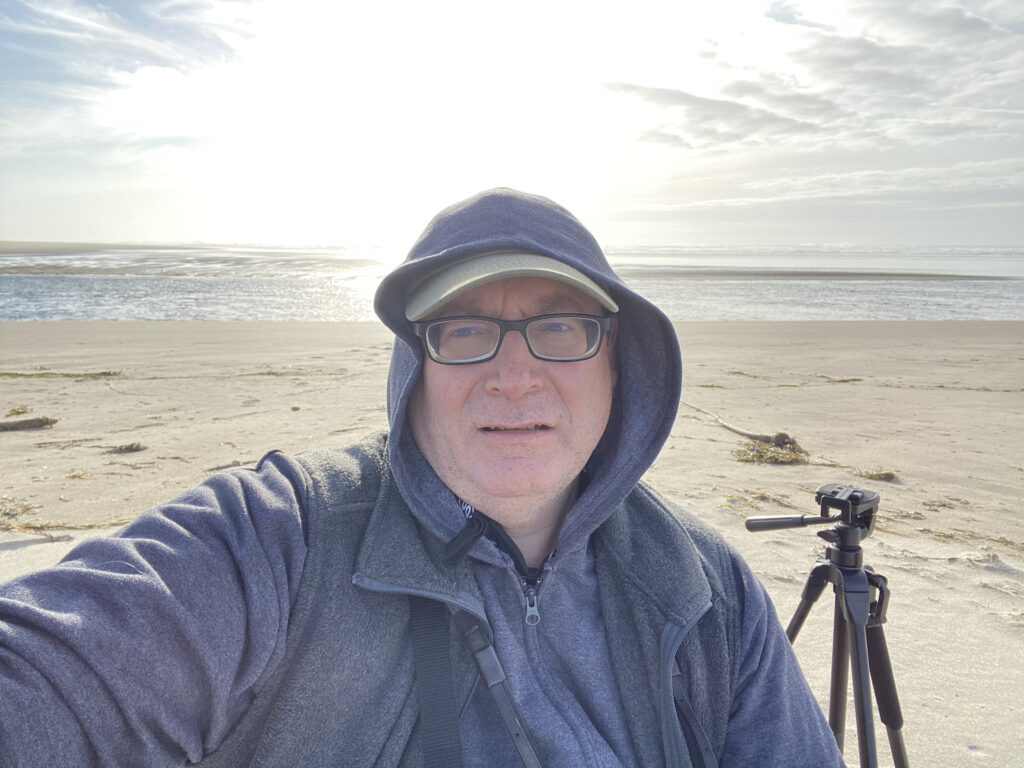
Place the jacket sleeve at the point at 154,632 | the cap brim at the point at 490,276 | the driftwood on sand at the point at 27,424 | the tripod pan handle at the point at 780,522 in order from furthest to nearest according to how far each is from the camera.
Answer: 1. the driftwood on sand at the point at 27,424
2. the tripod pan handle at the point at 780,522
3. the cap brim at the point at 490,276
4. the jacket sleeve at the point at 154,632

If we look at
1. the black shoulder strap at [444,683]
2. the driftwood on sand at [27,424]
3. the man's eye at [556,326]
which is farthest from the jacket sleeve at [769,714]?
A: the driftwood on sand at [27,424]

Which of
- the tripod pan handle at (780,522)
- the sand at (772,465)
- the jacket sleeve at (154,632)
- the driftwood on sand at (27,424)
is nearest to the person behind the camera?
the jacket sleeve at (154,632)

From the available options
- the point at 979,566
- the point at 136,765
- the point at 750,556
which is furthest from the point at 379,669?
the point at 979,566

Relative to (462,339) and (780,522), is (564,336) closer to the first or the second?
(462,339)

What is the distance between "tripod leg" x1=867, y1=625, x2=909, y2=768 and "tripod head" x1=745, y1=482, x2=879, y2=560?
1.20 ft

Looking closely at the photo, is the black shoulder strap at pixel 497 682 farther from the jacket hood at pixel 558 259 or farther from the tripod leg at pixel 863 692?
the tripod leg at pixel 863 692

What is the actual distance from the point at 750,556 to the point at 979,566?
1.31m

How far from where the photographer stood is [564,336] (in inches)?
68.0

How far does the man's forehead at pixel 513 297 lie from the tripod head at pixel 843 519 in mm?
835

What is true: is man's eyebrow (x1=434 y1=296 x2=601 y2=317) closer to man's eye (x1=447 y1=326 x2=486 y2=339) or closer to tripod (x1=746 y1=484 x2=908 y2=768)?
man's eye (x1=447 y1=326 x2=486 y2=339)

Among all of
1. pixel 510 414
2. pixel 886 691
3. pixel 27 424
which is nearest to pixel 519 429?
pixel 510 414

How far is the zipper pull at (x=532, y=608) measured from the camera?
1.62 meters

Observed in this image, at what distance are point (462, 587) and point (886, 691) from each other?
1.51 m

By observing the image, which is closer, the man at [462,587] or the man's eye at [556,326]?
the man at [462,587]
